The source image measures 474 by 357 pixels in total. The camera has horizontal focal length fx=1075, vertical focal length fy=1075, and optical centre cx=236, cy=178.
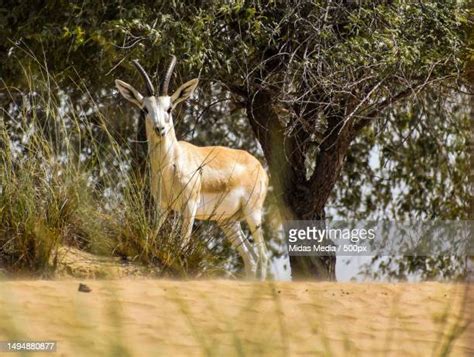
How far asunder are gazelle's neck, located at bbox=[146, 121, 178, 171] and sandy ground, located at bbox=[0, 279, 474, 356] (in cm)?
301

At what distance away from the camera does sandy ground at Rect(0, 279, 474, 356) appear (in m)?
5.86

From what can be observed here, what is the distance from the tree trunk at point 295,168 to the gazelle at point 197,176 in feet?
5.19

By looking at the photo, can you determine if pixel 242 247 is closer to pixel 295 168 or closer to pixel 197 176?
pixel 197 176

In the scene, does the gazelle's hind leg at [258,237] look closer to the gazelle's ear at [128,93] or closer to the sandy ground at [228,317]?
the gazelle's ear at [128,93]

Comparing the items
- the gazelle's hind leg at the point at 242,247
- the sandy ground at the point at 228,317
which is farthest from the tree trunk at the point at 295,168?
the sandy ground at the point at 228,317

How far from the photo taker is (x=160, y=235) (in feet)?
28.0

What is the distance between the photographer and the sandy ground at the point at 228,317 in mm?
5863

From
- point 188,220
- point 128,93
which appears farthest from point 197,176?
point 188,220

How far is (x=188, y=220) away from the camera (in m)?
9.07

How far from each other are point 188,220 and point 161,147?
1.60 metres

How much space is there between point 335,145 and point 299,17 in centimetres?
193

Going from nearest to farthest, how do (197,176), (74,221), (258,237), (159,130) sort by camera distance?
(74,221) → (159,130) → (197,176) → (258,237)

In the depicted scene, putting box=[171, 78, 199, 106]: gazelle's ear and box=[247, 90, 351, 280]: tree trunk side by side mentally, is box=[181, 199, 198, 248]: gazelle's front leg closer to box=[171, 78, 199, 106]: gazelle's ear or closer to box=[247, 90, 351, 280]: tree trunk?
box=[171, 78, 199, 106]: gazelle's ear

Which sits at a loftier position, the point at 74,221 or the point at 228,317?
the point at 74,221
